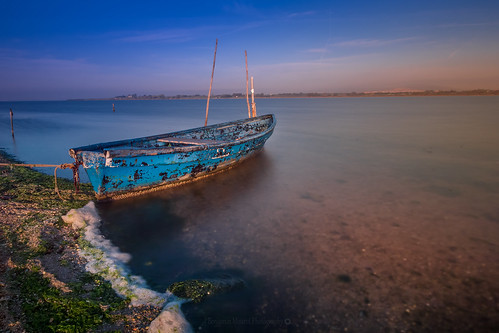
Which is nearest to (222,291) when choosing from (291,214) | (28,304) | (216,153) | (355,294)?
(355,294)

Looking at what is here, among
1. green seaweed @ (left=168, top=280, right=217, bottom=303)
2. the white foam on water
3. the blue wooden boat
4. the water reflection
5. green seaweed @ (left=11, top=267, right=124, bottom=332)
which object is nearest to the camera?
green seaweed @ (left=11, top=267, right=124, bottom=332)

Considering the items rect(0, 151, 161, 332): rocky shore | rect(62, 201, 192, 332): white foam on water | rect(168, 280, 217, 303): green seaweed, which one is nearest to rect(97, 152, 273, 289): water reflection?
rect(62, 201, 192, 332): white foam on water

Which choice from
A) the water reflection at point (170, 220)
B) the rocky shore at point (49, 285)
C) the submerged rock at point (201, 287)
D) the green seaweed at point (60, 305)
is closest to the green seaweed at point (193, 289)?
the submerged rock at point (201, 287)

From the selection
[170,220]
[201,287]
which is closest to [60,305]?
[201,287]

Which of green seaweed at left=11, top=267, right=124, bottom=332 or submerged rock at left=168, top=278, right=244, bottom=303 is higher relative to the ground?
green seaweed at left=11, top=267, right=124, bottom=332

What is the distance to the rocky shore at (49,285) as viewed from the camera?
335 centimetres

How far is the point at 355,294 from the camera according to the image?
4.23 meters

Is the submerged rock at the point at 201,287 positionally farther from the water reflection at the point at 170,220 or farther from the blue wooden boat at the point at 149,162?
the blue wooden boat at the point at 149,162

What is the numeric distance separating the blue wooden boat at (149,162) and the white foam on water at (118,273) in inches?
45.2

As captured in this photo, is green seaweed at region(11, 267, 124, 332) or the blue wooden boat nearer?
green seaweed at region(11, 267, 124, 332)

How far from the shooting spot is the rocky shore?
132 inches

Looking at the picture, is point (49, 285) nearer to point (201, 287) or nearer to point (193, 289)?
point (193, 289)

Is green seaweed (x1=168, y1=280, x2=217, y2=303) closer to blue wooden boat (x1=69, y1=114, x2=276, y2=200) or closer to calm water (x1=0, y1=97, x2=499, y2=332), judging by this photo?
calm water (x1=0, y1=97, x2=499, y2=332)

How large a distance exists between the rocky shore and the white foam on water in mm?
125
